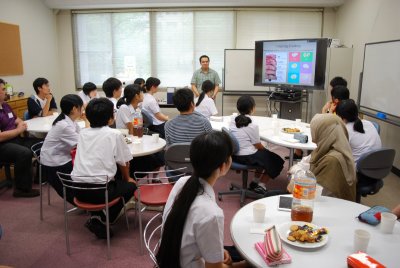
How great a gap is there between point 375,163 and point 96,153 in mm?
2221

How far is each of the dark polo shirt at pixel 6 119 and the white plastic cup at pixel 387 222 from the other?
12.7 feet

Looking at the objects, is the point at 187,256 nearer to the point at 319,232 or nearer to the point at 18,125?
the point at 319,232

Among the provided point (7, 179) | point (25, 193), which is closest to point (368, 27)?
point (25, 193)

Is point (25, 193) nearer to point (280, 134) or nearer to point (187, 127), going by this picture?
point (187, 127)

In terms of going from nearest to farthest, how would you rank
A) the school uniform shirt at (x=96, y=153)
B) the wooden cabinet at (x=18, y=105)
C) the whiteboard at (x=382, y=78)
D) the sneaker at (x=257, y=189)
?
the school uniform shirt at (x=96, y=153) < the sneaker at (x=257, y=189) < the whiteboard at (x=382, y=78) < the wooden cabinet at (x=18, y=105)

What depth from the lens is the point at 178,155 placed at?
2.94 metres

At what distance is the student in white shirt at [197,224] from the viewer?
4.25 feet

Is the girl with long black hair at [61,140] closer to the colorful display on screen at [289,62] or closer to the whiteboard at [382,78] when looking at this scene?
the whiteboard at [382,78]

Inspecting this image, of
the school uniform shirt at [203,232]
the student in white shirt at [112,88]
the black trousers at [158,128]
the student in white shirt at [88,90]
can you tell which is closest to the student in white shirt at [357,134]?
the school uniform shirt at [203,232]

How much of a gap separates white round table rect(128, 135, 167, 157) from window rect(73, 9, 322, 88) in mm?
4120

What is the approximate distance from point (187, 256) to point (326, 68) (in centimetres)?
542

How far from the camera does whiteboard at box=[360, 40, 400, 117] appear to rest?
4098 mm

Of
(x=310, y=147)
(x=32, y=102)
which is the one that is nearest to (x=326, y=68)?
(x=310, y=147)

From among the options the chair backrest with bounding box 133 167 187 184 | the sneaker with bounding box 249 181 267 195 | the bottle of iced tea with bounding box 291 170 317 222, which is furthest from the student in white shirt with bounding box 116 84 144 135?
the bottle of iced tea with bounding box 291 170 317 222
